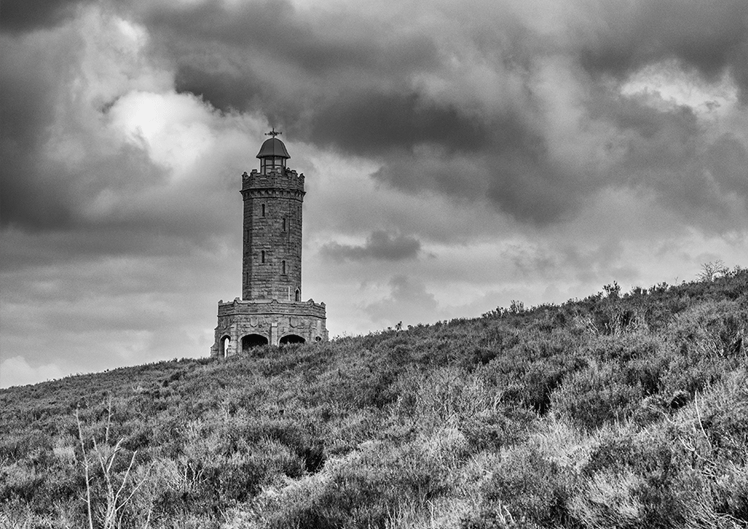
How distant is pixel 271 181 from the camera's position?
63.7 metres

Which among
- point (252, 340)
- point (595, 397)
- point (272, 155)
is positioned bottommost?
point (595, 397)

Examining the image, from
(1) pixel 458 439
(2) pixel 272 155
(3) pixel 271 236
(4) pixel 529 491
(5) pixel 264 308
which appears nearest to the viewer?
(4) pixel 529 491

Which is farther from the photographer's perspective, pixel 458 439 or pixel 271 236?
pixel 271 236

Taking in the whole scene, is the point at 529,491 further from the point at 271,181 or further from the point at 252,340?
the point at 271,181

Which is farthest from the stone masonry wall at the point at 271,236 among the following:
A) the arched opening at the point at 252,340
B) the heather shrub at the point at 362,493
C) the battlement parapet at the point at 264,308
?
the heather shrub at the point at 362,493

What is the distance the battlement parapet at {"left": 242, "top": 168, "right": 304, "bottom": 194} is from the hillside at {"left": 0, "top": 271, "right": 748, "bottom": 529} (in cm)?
4657

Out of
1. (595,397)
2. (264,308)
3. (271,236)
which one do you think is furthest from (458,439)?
(271,236)

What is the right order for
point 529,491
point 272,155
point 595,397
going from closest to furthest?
point 529,491 → point 595,397 → point 272,155

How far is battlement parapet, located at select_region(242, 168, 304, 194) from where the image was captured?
63.6 metres

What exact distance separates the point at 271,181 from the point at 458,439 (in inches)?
2232

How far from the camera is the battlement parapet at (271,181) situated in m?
63.6

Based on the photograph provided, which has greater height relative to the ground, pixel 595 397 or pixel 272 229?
pixel 272 229

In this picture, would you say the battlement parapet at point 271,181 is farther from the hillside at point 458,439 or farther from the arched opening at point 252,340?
the hillside at point 458,439

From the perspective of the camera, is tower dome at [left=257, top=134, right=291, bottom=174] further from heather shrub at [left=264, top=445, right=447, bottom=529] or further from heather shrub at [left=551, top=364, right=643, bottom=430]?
heather shrub at [left=264, top=445, right=447, bottom=529]
